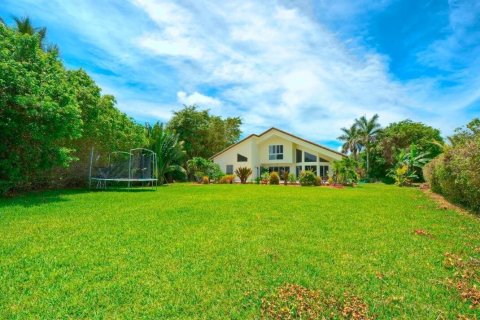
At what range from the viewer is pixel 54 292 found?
9.89 feet

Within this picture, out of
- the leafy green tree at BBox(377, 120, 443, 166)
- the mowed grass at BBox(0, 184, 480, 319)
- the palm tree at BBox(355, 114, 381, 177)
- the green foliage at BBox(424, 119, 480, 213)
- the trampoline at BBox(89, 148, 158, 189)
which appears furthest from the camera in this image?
the palm tree at BBox(355, 114, 381, 177)

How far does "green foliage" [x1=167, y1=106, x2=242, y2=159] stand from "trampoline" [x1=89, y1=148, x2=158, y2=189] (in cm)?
1564

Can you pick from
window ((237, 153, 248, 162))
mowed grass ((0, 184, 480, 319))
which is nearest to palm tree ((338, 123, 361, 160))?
window ((237, 153, 248, 162))

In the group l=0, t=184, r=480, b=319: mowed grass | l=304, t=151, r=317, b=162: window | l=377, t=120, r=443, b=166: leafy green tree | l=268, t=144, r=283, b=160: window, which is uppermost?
l=377, t=120, r=443, b=166: leafy green tree

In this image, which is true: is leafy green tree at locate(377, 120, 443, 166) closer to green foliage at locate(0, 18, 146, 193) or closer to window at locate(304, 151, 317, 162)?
window at locate(304, 151, 317, 162)

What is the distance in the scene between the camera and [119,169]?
16719 millimetres

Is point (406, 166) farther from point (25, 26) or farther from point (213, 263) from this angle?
point (25, 26)

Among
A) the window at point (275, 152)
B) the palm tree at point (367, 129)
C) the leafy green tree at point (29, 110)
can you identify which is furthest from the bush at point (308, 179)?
the palm tree at point (367, 129)

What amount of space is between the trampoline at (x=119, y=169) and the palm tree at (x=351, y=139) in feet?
120

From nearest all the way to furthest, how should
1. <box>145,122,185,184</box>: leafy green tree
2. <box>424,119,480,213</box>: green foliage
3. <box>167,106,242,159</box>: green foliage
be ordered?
<box>424,119,480,213</box>: green foliage
<box>145,122,185,184</box>: leafy green tree
<box>167,106,242,159</box>: green foliage

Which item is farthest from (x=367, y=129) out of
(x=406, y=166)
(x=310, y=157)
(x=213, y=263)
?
(x=213, y=263)

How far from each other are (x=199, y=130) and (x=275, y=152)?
33.6 ft

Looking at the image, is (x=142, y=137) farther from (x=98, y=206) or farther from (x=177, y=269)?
(x=177, y=269)

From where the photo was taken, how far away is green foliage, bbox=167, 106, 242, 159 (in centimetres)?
3628
